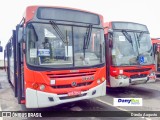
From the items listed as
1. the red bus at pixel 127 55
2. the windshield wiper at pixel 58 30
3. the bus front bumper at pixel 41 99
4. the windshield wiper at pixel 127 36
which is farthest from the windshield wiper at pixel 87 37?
the windshield wiper at pixel 127 36

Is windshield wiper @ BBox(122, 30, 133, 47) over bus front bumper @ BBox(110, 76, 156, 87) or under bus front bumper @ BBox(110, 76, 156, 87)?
over

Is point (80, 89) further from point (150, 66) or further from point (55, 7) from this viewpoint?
point (150, 66)

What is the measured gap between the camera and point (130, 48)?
799cm

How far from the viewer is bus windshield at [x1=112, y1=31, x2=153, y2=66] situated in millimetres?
7777

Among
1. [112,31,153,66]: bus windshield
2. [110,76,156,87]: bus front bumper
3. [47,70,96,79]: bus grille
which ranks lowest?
[110,76,156,87]: bus front bumper

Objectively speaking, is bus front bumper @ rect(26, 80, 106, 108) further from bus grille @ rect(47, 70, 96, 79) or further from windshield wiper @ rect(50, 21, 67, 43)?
windshield wiper @ rect(50, 21, 67, 43)

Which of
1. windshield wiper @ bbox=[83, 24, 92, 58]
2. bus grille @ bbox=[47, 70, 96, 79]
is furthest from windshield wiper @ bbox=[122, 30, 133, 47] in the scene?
bus grille @ bbox=[47, 70, 96, 79]

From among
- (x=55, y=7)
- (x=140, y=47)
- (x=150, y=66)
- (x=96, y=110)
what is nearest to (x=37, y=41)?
(x=55, y=7)

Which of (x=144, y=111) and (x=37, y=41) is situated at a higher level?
(x=37, y=41)

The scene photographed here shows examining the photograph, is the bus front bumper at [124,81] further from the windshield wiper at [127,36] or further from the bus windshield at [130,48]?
the windshield wiper at [127,36]

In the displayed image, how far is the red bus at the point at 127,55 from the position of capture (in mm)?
7704

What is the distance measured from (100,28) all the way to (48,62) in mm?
2079

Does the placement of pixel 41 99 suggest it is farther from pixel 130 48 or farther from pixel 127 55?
pixel 130 48

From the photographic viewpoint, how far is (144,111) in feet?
19.3
